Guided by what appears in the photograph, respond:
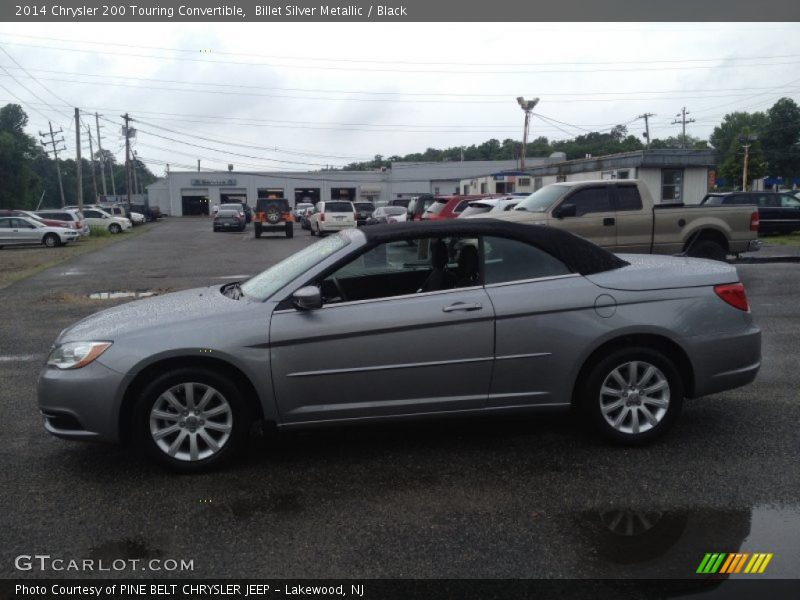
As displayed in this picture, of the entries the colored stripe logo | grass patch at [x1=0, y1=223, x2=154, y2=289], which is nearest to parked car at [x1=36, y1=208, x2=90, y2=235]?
grass patch at [x1=0, y1=223, x2=154, y2=289]

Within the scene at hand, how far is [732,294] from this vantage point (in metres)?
5.15

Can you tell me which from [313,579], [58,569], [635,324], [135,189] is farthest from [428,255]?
[135,189]

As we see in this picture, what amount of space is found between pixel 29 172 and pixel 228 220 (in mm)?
66848

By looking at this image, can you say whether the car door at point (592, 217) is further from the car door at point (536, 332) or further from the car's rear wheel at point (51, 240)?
the car's rear wheel at point (51, 240)

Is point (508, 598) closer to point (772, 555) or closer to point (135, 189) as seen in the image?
point (772, 555)

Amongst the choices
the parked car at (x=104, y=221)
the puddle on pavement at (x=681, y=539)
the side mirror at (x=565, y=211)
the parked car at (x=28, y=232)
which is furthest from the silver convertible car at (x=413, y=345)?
the parked car at (x=104, y=221)

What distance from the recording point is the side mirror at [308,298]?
4566 millimetres

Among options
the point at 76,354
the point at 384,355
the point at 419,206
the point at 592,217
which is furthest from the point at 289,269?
the point at 419,206

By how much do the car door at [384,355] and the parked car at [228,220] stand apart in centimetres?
3913

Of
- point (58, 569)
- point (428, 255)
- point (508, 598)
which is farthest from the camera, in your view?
point (428, 255)

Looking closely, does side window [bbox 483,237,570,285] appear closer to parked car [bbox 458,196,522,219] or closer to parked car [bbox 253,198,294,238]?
parked car [bbox 458,196,522,219]

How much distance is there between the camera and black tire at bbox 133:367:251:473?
4.50 meters

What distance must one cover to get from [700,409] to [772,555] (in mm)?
2433

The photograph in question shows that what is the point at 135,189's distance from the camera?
147875 mm
